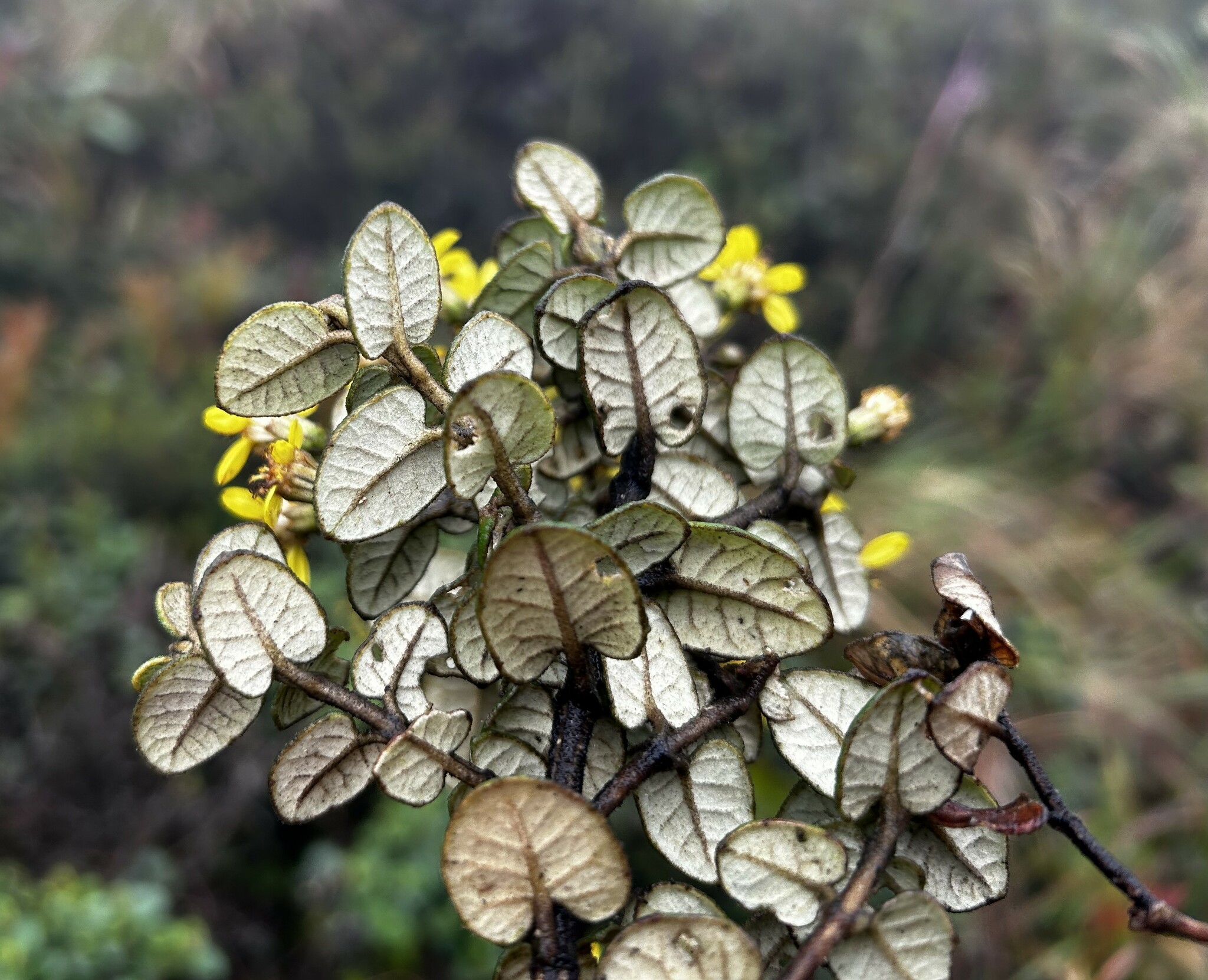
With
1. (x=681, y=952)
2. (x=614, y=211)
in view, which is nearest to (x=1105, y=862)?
(x=681, y=952)

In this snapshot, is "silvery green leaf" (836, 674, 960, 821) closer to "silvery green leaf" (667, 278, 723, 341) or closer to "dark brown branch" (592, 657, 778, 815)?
"dark brown branch" (592, 657, 778, 815)

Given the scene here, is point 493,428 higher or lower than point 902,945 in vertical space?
higher

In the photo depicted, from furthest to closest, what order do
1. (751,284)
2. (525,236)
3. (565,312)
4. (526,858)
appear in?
(751,284)
(525,236)
(565,312)
(526,858)

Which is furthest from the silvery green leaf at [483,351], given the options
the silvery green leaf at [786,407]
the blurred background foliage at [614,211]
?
the blurred background foliage at [614,211]

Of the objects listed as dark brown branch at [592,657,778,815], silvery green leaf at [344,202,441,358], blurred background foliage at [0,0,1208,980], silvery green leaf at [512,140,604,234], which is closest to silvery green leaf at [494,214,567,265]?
silvery green leaf at [512,140,604,234]

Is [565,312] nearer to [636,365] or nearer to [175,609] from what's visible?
[636,365]

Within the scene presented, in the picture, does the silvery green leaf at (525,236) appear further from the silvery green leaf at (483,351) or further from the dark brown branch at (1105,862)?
the dark brown branch at (1105,862)
